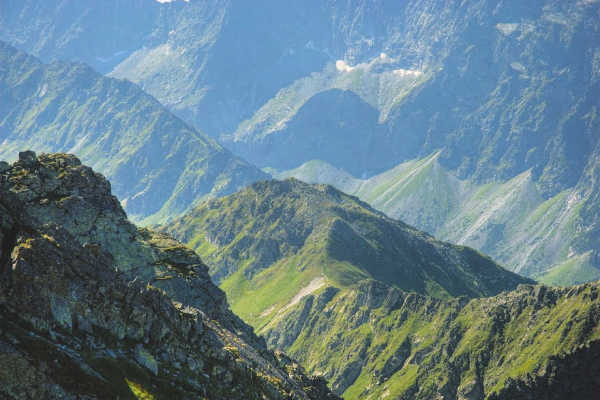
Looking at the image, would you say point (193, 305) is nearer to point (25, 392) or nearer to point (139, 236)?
point (139, 236)

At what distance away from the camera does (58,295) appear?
76125 mm

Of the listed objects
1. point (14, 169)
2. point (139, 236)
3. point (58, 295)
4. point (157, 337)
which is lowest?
point (157, 337)

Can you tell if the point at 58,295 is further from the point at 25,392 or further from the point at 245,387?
the point at 245,387

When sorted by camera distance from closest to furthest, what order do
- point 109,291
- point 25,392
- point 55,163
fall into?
point 25,392, point 109,291, point 55,163

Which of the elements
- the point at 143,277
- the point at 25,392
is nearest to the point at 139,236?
the point at 143,277

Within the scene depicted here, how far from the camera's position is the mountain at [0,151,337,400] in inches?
2477

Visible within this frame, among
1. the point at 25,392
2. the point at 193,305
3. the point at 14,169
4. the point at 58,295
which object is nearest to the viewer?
the point at 25,392

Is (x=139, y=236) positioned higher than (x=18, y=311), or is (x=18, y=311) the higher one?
(x=139, y=236)

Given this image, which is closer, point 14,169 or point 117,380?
point 117,380

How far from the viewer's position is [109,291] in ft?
292

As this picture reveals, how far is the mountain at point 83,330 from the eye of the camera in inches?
2477

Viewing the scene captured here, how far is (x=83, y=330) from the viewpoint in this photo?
78.3 m

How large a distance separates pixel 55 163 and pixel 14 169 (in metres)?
12.6

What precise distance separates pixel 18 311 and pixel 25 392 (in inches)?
544
